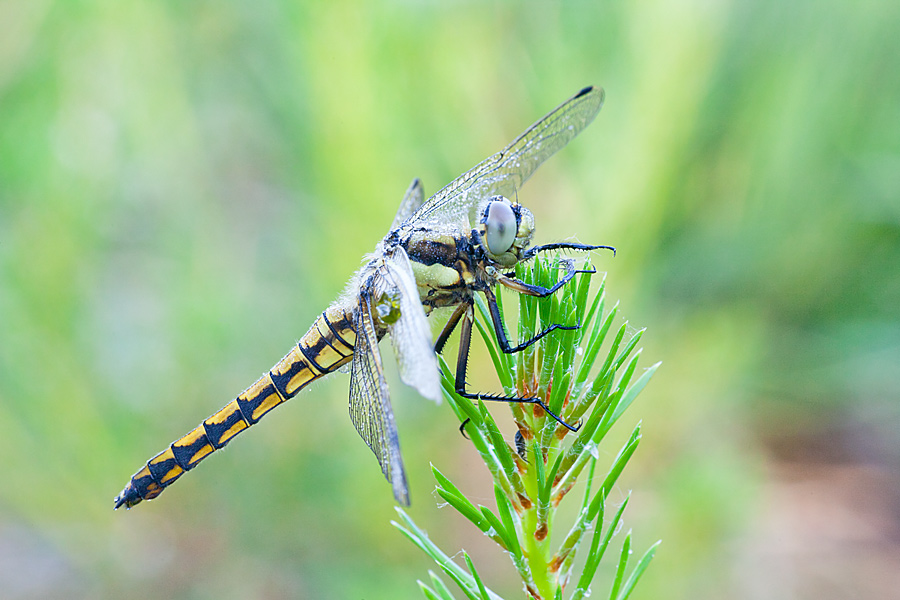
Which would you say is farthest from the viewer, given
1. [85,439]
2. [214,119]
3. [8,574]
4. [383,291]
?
[214,119]

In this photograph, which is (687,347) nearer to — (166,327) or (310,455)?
(310,455)

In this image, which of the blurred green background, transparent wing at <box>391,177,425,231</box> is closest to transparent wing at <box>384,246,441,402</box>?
transparent wing at <box>391,177,425,231</box>

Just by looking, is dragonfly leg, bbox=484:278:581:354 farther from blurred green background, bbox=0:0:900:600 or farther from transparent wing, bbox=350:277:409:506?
blurred green background, bbox=0:0:900:600

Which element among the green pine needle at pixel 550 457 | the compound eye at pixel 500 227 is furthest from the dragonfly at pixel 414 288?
the green pine needle at pixel 550 457

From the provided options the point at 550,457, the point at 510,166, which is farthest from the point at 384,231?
the point at 550,457

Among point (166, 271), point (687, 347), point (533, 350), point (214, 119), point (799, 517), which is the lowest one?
point (799, 517)

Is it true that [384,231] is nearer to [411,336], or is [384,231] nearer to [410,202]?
[410,202]

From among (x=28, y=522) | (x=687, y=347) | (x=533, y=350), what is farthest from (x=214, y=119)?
(x=533, y=350)
